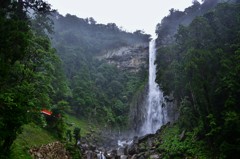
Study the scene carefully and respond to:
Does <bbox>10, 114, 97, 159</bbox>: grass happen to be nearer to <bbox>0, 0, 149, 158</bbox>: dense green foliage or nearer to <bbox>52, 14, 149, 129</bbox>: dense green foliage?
<bbox>0, 0, 149, 158</bbox>: dense green foliage

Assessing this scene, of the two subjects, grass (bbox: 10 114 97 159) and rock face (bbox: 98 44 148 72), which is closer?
grass (bbox: 10 114 97 159)

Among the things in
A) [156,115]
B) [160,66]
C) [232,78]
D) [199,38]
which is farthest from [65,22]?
[232,78]

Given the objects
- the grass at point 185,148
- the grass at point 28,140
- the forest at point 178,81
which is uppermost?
the forest at point 178,81

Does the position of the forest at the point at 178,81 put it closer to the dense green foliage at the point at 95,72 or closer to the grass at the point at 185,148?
the grass at the point at 185,148

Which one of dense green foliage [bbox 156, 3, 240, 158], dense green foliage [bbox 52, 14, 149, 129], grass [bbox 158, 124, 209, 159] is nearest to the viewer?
dense green foliage [bbox 156, 3, 240, 158]

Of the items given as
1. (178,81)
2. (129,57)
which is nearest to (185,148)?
(178,81)

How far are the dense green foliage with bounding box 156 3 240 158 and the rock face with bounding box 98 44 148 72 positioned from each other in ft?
155

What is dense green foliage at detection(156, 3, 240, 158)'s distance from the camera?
16.4m

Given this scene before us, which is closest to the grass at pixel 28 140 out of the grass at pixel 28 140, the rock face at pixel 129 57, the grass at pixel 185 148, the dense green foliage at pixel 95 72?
the grass at pixel 28 140

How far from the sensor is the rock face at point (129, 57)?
7344cm

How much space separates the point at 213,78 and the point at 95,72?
165 feet

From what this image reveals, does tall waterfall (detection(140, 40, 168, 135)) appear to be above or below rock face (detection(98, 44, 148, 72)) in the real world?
below

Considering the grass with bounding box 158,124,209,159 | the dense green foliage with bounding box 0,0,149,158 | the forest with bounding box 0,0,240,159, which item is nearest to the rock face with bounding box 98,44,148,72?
the dense green foliage with bounding box 0,0,149,158

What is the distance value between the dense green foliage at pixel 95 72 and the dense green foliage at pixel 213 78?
28.0 metres
